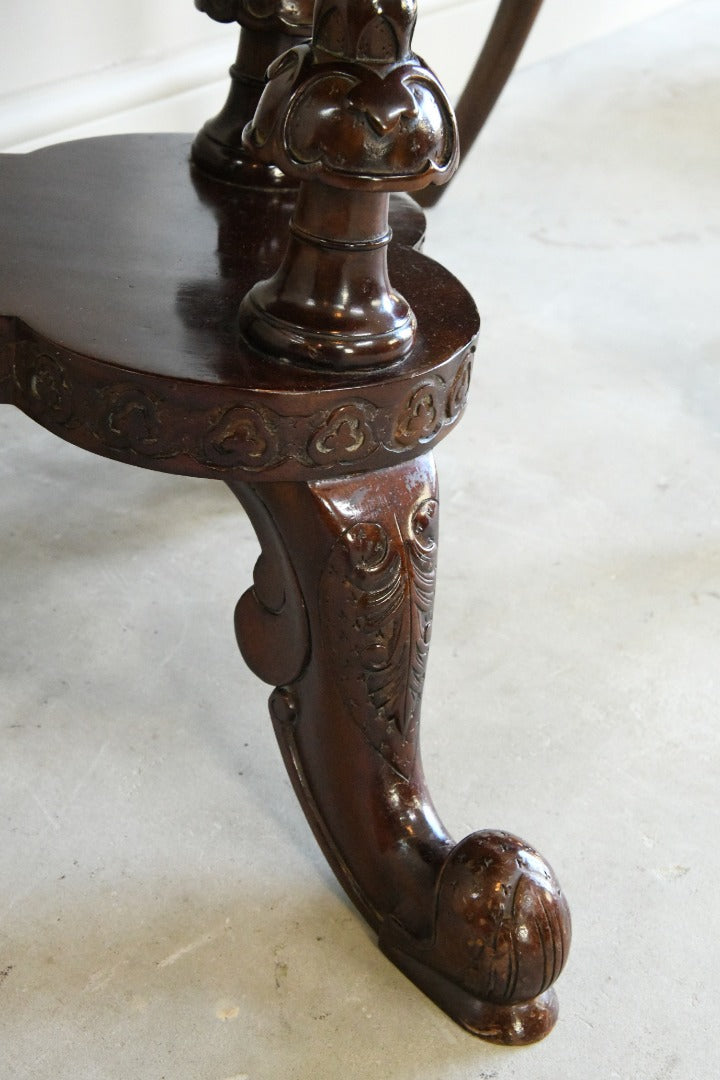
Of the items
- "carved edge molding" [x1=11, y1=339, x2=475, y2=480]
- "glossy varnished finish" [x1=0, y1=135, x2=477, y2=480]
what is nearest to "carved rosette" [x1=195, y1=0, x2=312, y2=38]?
"glossy varnished finish" [x1=0, y1=135, x2=477, y2=480]

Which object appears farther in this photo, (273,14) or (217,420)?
(273,14)

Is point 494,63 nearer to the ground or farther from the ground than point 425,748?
farther from the ground

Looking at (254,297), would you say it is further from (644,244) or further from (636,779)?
(644,244)

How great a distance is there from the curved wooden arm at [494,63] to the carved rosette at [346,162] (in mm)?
605

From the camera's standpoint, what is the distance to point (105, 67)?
1419mm

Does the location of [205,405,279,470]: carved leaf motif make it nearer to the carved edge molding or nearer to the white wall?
the carved edge molding

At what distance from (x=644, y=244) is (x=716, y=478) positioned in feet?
1.98

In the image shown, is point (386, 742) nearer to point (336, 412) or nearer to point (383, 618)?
point (383, 618)

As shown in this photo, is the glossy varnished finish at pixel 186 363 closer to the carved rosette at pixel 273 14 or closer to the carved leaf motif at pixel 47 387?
the carved leaf motif at pixel 47 387

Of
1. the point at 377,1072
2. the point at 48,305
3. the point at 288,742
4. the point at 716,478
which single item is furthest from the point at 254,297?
the point at 716,478

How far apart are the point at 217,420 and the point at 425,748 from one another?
1.14 ft

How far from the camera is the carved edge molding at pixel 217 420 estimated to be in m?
0.59

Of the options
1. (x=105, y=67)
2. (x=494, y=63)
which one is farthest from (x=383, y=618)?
(x=105, y=67)

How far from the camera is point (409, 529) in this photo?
2.12 feet
